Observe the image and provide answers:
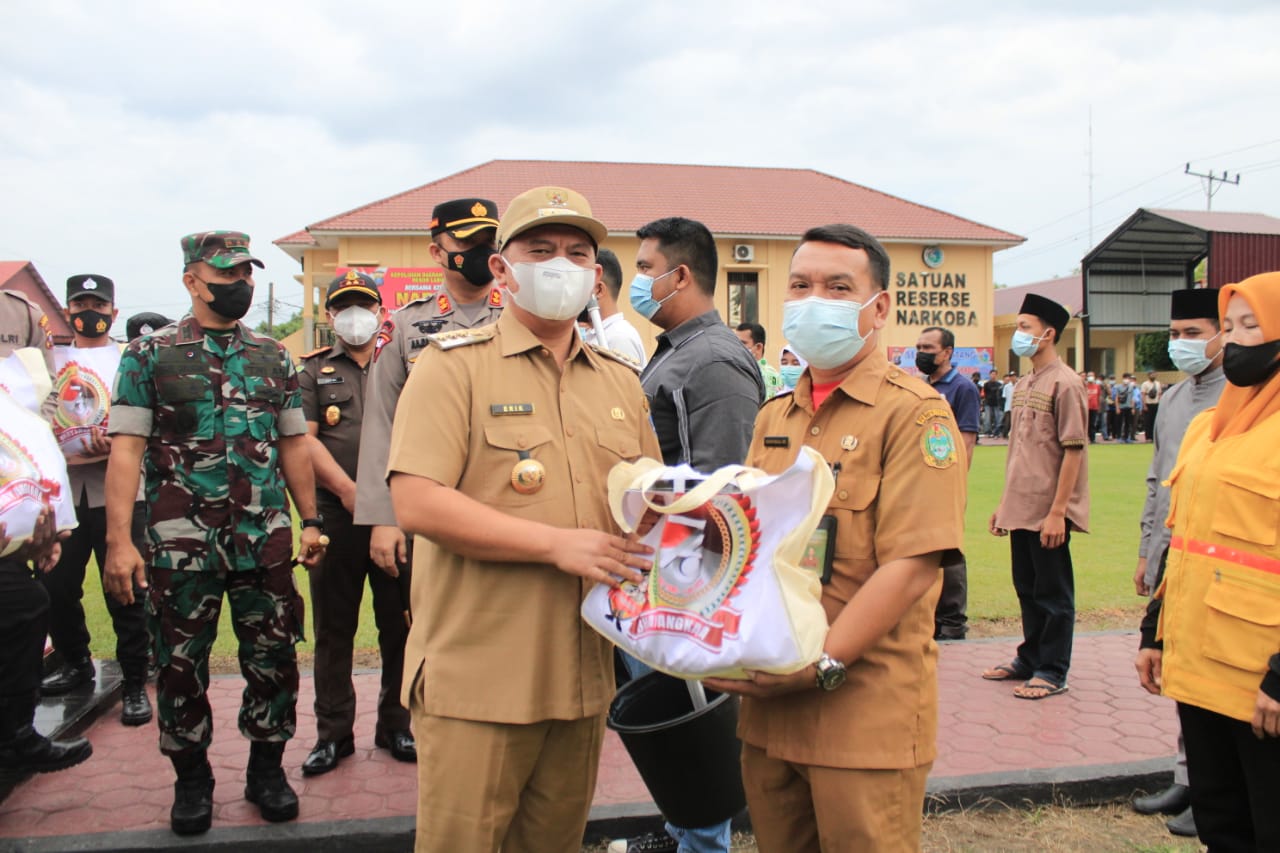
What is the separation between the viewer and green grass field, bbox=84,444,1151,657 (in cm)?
657

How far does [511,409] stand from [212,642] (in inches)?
85.8

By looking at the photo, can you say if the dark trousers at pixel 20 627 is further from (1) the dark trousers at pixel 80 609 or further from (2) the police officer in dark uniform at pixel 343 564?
(1) the dark trousers at pixel 80 609

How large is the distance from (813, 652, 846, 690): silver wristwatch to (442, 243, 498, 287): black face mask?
2384 millimetres

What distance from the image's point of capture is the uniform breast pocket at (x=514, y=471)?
2.25 metres

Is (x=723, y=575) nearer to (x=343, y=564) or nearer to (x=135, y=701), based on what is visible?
(x=343, y=564)

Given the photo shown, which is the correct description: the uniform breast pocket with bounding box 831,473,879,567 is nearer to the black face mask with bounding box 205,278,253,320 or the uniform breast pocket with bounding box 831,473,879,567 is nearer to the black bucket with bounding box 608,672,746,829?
the black bucket with bounding box 608,672,746,829

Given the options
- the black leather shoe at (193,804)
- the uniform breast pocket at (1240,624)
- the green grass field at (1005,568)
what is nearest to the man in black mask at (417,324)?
the black leather shoe at (193,804)

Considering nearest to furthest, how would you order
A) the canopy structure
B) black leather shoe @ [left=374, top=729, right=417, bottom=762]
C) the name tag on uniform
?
1. the name tag on uniform
2. black leather shoe @ [left=374, top=729, right=417, bottom=762]
3. the canopy structure

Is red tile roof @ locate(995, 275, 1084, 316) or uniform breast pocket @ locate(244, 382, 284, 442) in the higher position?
red tile roof @ locate(995, 275, 1084, 316)

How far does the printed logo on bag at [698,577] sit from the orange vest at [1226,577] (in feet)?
4.93

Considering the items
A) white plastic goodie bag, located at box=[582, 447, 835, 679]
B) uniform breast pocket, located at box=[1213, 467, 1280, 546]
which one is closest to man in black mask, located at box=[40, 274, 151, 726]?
white plastic goodie bag, located at box=[582, 447, 835, 679]

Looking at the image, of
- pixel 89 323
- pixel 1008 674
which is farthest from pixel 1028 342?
pixel 89 323

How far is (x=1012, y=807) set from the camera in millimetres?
3914

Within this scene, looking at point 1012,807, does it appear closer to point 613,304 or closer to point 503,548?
point 503,548
